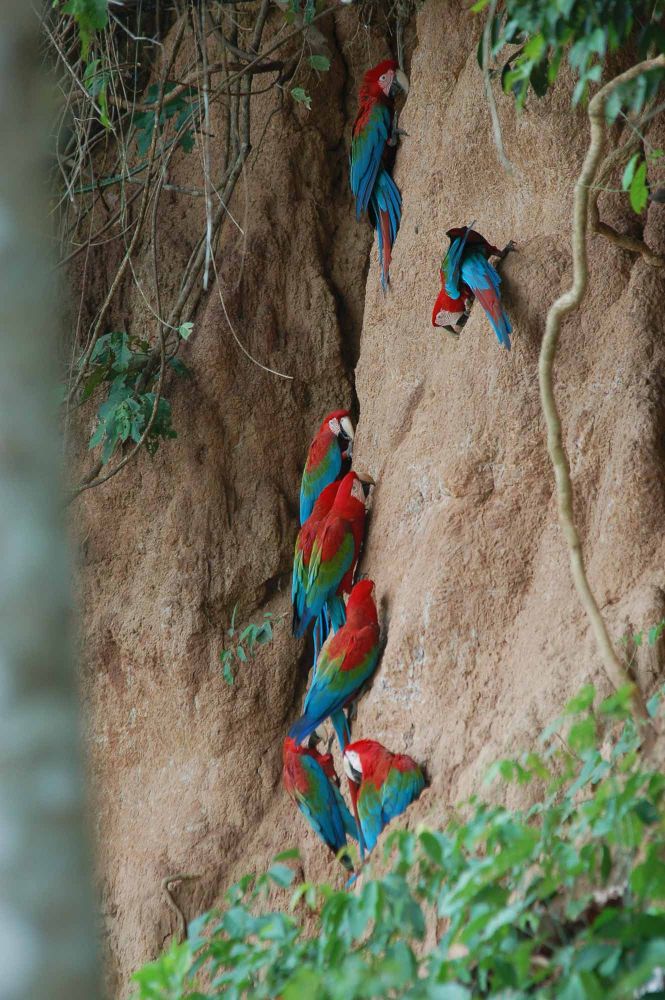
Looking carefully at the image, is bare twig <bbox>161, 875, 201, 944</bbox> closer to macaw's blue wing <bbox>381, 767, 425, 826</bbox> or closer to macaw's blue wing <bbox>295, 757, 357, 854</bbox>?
macaw's blue wing <bbox>295, 757, 357, 854</bbox>

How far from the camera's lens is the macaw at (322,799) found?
2.76 meters

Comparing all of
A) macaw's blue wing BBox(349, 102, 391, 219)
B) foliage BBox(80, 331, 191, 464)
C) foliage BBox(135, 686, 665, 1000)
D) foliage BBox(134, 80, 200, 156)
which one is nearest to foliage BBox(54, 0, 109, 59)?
foliage BBox(134, 80, 200, 156)

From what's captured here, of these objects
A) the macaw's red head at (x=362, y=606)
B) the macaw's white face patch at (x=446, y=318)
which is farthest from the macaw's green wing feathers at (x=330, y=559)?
the macaw's white face patch at (x=446, y=318)

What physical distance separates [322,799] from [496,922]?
1.54 m

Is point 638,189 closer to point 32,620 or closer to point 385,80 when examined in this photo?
point 32,620

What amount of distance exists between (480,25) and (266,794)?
2.16 metres

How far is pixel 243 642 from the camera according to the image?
3379mm

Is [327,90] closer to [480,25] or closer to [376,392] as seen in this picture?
[480,25]

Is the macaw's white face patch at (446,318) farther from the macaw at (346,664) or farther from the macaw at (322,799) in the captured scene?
the macaw at (322,799)

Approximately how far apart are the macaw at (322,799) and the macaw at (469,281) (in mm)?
1118

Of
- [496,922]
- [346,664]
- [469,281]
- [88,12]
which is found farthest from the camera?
[346,664]

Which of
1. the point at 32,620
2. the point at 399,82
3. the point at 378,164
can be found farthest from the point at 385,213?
the point at 32,620

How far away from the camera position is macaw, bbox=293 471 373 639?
287 centimetres

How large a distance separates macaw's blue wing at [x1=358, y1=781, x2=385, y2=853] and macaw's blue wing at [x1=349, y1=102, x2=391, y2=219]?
1.56m
